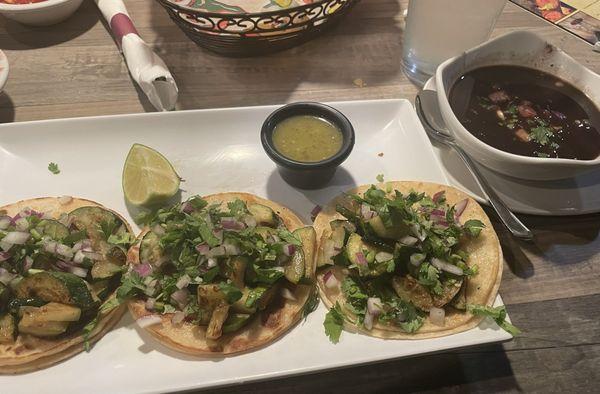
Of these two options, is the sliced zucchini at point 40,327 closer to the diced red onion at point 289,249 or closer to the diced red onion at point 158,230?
the diced red onion at point 158,230

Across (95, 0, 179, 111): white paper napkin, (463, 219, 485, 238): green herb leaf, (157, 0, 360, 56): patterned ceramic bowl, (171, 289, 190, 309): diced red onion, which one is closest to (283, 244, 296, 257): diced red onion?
(171, 289, 190, 309): diced red onion

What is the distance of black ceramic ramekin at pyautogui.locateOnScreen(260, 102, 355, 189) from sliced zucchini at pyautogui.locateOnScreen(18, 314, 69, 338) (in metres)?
1.43

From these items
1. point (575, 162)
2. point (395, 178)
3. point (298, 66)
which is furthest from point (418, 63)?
point (575, 162)

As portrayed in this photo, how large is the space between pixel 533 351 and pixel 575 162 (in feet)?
3.44

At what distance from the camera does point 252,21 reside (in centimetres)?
339

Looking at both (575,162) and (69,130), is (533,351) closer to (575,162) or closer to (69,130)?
(575,162)

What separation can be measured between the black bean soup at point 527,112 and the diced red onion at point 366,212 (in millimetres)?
894

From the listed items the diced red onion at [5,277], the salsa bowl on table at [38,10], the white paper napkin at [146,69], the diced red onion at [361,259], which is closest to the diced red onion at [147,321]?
the diced red onion at [5,277]

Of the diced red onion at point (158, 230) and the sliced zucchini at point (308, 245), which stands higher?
the diced red onion at point (158, 230)

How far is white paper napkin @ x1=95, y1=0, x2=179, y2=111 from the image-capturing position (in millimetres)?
3283

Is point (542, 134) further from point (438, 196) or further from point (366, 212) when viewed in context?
point (366, 212)

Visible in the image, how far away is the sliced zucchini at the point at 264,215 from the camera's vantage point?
256cm

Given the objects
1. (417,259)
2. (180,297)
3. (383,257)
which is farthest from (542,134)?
(180,297)

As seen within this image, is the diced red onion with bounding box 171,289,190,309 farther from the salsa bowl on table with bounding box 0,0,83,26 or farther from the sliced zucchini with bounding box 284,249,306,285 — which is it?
the salsa bowl on table with bounding box 0,0,83,26
